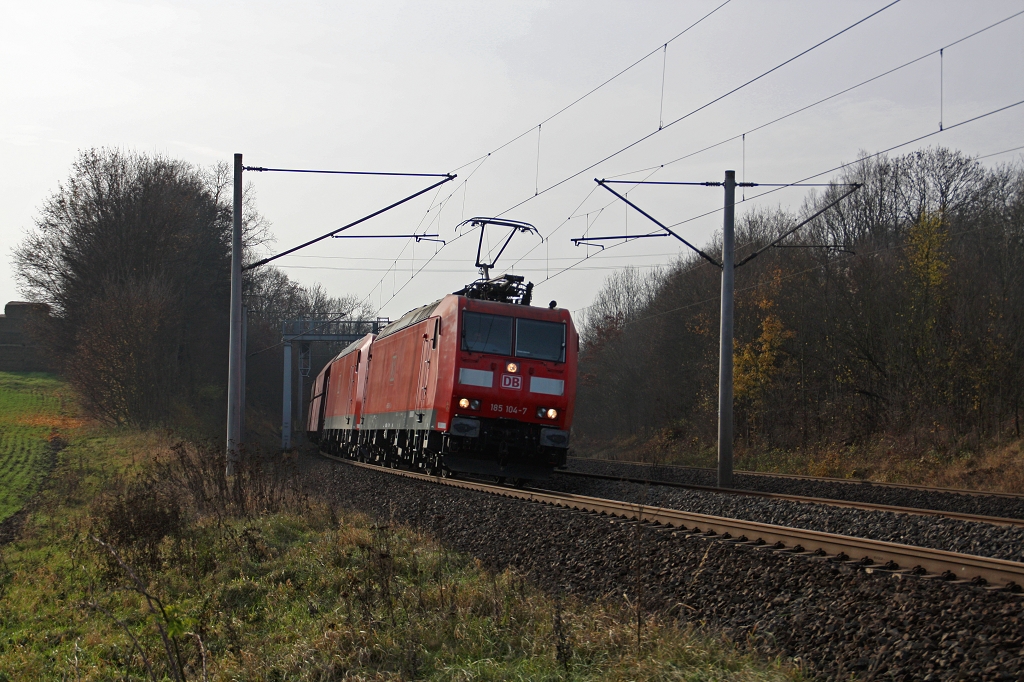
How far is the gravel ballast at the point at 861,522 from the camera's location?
26.2 ft

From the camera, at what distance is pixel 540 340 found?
15836 millimetres

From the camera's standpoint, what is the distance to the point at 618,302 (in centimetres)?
6347

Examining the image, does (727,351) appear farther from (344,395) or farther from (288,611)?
(344,395)

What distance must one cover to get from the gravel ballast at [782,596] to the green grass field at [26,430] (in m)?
11.9

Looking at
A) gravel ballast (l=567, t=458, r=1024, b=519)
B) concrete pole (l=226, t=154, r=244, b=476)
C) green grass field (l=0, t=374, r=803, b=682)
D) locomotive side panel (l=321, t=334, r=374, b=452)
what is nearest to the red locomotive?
green grass field (l=0, t=374, r=803, b=682)

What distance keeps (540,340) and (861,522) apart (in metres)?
7.37

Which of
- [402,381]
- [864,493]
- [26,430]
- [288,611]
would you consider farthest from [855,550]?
[26,430]

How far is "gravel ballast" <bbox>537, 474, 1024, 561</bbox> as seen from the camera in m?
7.98

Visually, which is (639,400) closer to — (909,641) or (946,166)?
(946,166)

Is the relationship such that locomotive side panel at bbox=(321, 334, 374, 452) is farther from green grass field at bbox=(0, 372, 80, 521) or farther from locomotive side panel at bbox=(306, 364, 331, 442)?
green grass field at bbox=(0, 372, 80, 521)

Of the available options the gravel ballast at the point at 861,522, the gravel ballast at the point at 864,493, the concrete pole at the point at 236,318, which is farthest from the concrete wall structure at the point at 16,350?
the gravel ballast at the point at 861,522

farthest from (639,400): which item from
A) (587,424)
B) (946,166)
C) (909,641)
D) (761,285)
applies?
(909,641)

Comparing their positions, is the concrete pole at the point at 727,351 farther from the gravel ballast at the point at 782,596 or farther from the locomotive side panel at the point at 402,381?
the gravel ballast at the point at 782,596

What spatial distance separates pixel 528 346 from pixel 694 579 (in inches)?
369
